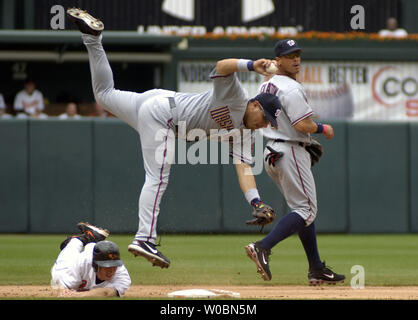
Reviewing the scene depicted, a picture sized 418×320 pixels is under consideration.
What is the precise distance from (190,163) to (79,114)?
2957mm

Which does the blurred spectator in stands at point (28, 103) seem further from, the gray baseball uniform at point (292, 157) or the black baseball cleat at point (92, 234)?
the gray baseball uniform at point (292, 157)

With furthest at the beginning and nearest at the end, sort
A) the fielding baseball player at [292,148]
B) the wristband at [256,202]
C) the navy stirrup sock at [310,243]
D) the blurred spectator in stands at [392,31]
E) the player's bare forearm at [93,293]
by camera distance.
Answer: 1. the blurred spectator in stands at [392,31]
2. the navy stirrup sock at [310,243]
3. the fielding baseball player at [292,148]
4. the wristband at [256,202]
5. the player's bare forearm at [93,293]

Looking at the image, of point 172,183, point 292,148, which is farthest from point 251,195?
point 172,183

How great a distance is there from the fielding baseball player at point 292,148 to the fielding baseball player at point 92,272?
123 cm

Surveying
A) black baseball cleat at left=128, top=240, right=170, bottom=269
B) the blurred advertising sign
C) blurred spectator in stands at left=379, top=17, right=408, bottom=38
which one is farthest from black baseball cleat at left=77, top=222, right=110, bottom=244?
blurred spectator in stands at left=379, top=17, right=408, bottom=38

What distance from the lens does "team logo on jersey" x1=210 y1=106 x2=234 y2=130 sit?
6.36m

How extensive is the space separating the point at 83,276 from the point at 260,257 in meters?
1.39

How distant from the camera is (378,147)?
1312 cm

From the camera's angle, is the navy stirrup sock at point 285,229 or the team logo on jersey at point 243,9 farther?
the team logo on jersey at point 243,9

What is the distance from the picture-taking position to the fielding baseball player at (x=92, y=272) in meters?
6.27

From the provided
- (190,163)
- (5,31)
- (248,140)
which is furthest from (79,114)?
(248,140)

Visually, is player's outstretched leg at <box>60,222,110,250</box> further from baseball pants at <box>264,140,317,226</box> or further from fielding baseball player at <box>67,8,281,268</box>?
baseball pants at <box>264,140,317,226</box>

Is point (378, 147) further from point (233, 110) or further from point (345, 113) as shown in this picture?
point (233, 110)

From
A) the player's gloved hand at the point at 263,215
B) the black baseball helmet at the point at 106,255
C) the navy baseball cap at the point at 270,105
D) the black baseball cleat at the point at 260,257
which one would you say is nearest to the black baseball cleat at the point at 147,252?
the black baseball helmet at the point at 106,255
